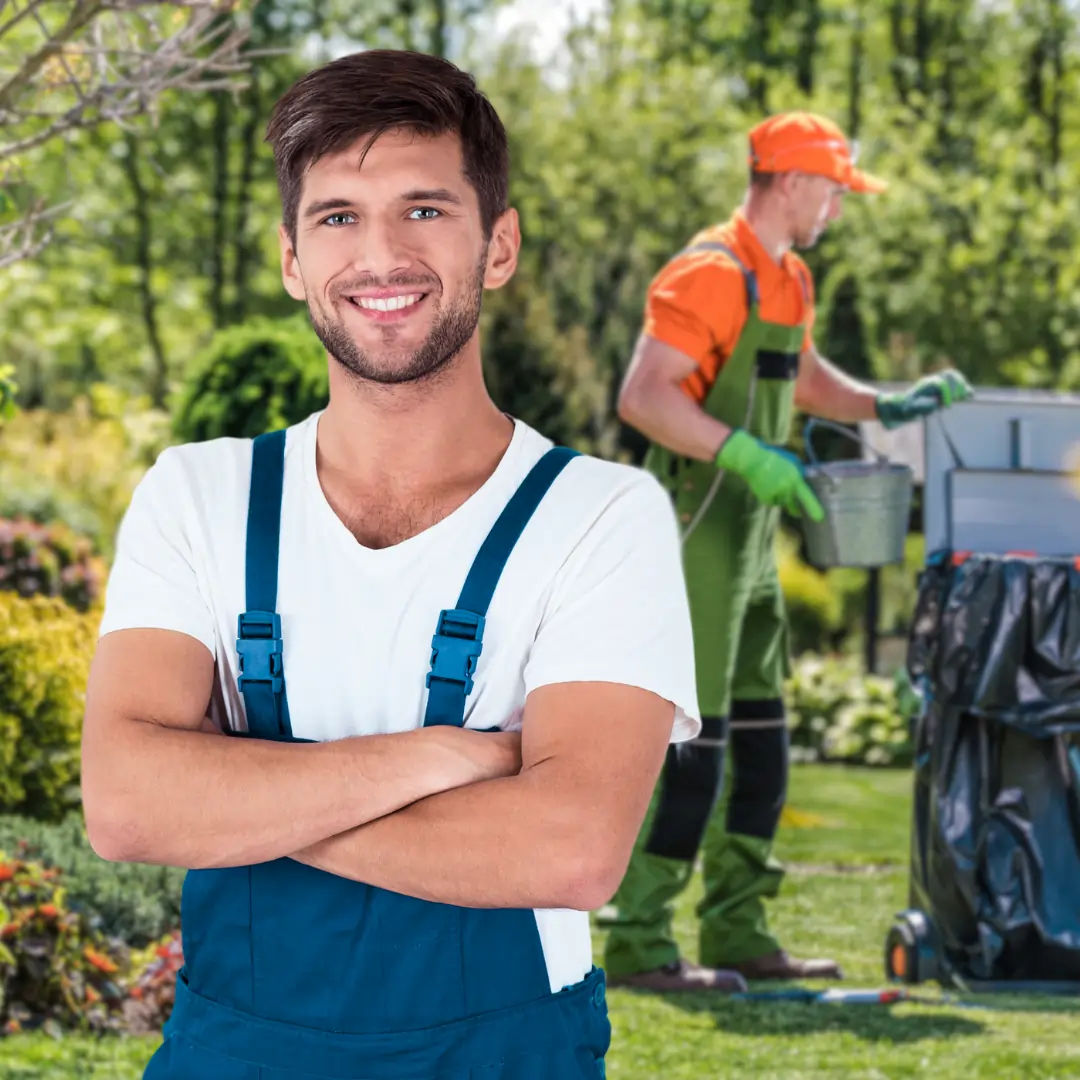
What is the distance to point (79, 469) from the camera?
13195 millimetres

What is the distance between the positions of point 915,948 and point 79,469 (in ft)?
31.8

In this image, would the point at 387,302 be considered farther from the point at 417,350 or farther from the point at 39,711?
the point at 39,711

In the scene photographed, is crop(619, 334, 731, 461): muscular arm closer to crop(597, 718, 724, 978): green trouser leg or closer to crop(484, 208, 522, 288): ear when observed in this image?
crop(597, 718, 724, 978): green trouser leg

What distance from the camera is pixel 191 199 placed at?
2500 centimetres

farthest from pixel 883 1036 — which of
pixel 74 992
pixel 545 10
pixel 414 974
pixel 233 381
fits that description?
pixel 545 10

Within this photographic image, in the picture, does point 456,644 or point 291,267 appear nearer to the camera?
point 456,644

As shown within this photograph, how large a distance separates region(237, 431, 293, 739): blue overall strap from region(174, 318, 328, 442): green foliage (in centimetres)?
524

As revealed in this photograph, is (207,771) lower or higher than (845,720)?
higher

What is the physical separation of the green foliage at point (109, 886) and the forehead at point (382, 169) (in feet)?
9.30

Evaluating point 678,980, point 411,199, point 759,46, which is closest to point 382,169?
point 411,199

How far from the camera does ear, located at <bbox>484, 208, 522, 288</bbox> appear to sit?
2.02 m

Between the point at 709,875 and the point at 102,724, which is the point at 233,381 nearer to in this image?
the point at 709,875

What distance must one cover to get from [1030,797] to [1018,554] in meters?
0.68

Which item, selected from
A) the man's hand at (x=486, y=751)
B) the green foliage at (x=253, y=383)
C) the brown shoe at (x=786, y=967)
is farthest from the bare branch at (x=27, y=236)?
the green foliage at (x=253, y=383)
